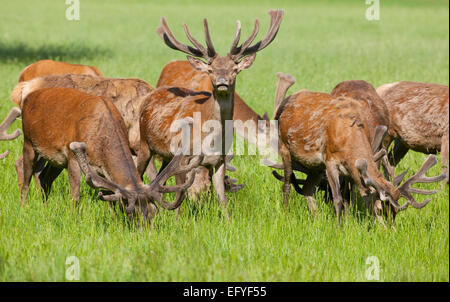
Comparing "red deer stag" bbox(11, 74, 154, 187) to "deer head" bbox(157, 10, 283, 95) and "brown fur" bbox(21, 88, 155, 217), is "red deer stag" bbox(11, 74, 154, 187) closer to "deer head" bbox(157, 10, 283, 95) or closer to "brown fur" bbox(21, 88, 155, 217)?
"brown fur" bbox(21, 88, 155, 217)

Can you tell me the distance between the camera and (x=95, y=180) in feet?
18.7

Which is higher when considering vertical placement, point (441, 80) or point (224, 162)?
point (441, 80)

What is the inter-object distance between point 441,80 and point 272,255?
11.8m

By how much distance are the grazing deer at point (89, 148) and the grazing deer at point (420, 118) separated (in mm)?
3903

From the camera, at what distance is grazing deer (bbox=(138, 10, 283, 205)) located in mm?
6195

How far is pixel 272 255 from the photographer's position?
5461 millimetres

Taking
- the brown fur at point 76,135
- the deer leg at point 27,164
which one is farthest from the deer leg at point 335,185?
the deer leg at point 27,164

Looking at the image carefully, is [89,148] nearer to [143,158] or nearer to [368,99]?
[143,158]

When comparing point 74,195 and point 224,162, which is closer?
point 74,195

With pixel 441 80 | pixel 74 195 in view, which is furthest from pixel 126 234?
pixel 441 80

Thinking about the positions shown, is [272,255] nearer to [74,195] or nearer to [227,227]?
[227,227]

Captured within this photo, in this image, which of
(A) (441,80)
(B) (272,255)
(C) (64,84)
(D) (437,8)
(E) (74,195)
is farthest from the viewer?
(D) (437,8)

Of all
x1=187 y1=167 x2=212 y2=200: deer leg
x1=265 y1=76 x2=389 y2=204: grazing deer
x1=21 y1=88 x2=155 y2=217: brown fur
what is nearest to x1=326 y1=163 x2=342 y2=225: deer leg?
x1=265 y1=76 x2=389 y2=204: grazing deer

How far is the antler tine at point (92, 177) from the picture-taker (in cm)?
563
